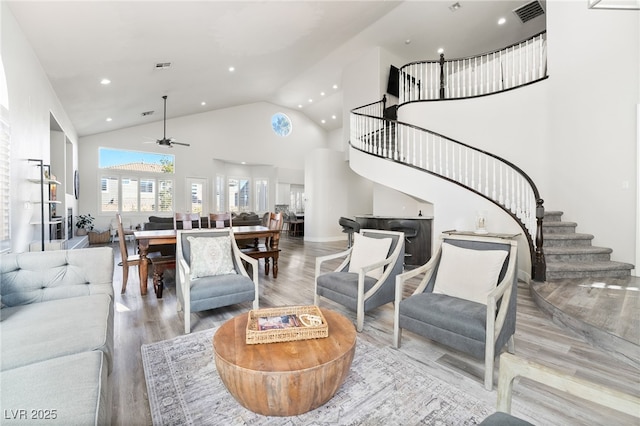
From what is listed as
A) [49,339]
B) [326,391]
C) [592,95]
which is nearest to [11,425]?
[49,339]

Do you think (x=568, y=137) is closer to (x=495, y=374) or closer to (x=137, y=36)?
(x=495, y=374)

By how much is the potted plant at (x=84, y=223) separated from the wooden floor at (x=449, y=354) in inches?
239

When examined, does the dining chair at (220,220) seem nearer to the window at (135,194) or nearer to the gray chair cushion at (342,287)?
the gray chair cushion at (342,287)

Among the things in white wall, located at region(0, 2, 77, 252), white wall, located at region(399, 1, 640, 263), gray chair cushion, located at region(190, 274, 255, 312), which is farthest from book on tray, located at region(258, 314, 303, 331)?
white wall, located at region(399, 1, 640, 263)

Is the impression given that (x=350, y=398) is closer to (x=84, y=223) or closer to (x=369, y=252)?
(x=369, y=252)

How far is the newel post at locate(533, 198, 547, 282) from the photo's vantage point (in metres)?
3.68

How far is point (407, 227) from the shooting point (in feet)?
17.7

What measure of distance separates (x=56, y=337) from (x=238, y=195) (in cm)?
1072

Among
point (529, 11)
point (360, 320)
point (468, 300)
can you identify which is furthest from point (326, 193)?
point (468, 300)

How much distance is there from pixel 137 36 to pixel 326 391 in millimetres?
5189

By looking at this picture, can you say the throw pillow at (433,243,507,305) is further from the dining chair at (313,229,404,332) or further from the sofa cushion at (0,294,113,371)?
the sofa cushion at (0,294,113,371)

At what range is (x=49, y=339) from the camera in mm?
1520

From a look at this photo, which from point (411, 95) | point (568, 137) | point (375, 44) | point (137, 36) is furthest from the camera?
point (375, 44)

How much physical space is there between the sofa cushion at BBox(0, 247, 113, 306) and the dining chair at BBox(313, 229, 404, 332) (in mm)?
1980
